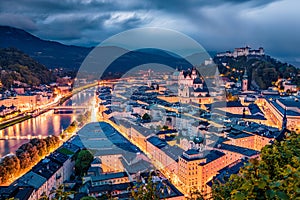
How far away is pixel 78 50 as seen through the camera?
37.8 meters

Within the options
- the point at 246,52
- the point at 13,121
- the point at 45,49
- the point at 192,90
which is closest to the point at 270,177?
the point at 192,90

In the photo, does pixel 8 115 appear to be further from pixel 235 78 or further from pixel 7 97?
pixel 235 78

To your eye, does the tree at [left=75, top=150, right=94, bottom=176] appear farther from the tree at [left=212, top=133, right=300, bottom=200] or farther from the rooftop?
the tree at [left=212, top=133, right=300, bottom=200]

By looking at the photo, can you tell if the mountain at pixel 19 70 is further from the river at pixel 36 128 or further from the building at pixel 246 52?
the building at pixel 246 52

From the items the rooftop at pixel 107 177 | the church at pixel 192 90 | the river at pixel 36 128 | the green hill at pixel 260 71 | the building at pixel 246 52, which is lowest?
the river at pixel 36 128

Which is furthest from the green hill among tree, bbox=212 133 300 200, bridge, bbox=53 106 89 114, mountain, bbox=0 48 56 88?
tree, bbox=212 133 300 200

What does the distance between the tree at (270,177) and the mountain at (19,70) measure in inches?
719

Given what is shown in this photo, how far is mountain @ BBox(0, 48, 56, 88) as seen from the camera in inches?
713

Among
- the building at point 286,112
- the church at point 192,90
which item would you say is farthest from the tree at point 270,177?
the church at point 192,90

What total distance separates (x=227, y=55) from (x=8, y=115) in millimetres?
14675

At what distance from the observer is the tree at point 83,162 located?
5.36 metres

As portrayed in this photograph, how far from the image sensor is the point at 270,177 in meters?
1.20

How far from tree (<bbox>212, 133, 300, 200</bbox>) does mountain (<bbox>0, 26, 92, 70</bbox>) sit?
32.2 metres

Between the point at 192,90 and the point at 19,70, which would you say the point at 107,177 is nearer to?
the point at 192,90
